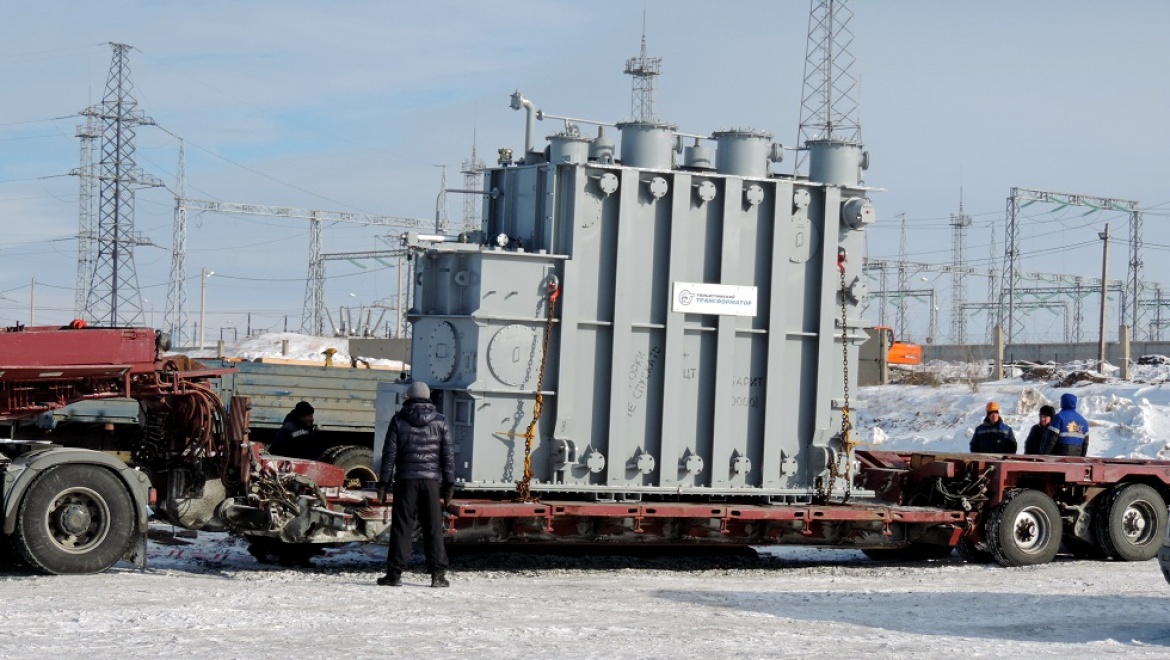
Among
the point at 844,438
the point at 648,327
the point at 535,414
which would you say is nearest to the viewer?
the point at 535,414

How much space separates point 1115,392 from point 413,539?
23201 millimetres

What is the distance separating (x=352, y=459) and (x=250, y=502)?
517 cm

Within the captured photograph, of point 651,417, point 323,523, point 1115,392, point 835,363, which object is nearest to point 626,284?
point 651,417

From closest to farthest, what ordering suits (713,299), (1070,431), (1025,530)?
(713,299)
(1025,530)
(1070,431)

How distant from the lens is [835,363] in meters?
14.0

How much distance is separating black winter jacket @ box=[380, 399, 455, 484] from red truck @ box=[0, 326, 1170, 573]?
2.11 ft

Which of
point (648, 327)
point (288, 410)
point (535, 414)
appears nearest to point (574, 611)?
point (535, 414)

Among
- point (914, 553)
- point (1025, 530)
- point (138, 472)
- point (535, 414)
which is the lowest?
point (914, 553)

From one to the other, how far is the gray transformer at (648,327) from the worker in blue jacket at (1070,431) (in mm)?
3831

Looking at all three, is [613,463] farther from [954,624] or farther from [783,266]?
[954,624]

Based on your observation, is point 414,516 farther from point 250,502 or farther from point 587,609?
point 587,609

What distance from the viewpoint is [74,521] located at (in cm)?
1154

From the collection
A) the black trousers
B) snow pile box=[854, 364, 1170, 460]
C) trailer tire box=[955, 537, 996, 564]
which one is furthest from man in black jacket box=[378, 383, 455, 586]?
snow pile box=[854, 364, 1170, 460]

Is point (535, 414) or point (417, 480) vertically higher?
point (535, 414)
